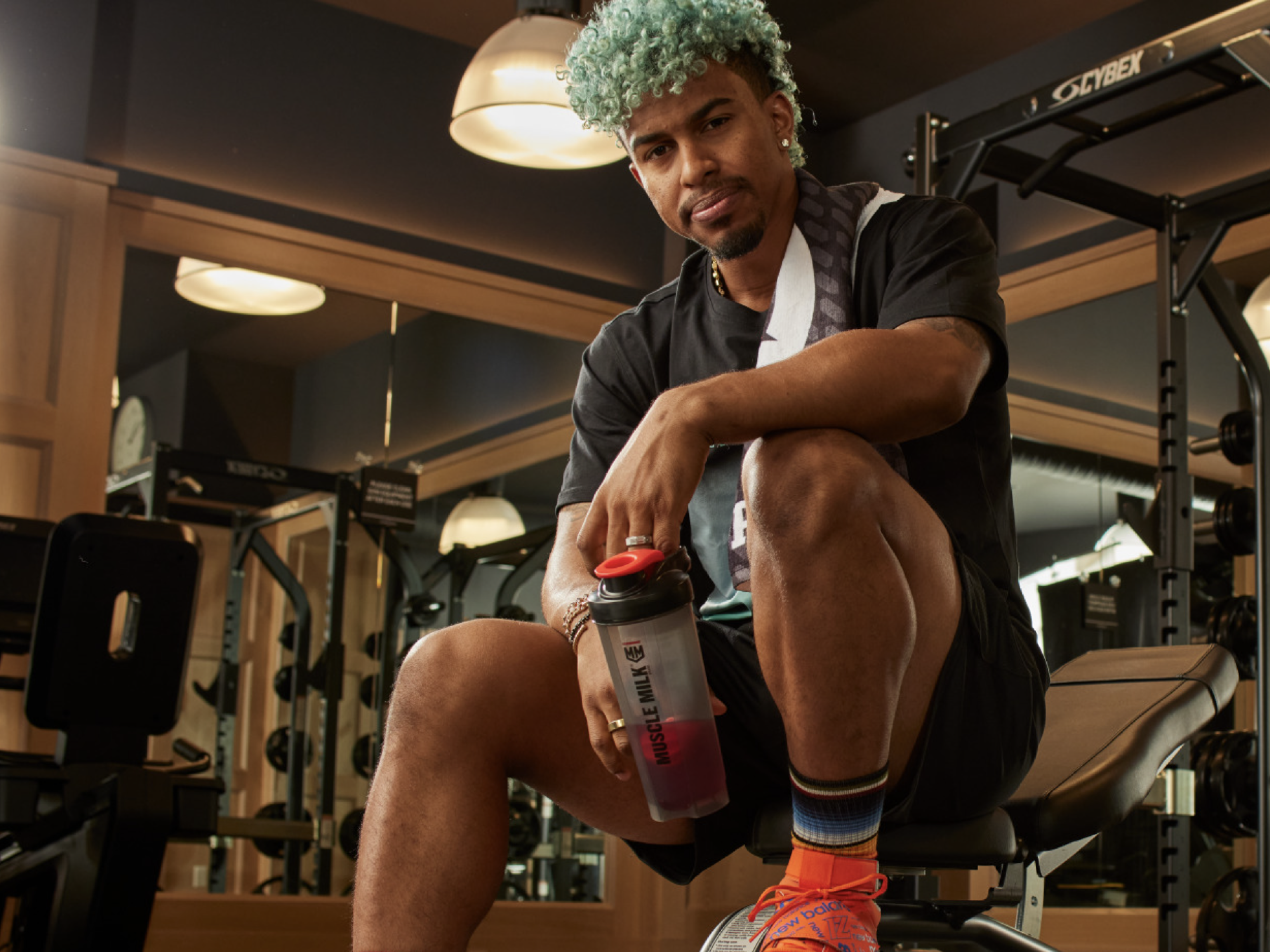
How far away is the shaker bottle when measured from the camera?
96 centimetres

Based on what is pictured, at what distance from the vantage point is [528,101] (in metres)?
2.81

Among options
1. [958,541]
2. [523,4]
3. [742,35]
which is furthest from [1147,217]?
[958,541]

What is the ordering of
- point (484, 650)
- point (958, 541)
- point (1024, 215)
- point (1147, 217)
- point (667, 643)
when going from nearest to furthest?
point (667, 643) < point (484, 650) < point (958, 541) < point (1147, 217) < point (1024, 215)

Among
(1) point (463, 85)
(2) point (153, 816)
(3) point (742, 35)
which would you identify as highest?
(1) point (463, 85)

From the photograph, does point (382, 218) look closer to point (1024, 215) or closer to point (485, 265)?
point (485, 265)

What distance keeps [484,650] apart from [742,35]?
761 mm

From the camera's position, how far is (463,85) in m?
2.92

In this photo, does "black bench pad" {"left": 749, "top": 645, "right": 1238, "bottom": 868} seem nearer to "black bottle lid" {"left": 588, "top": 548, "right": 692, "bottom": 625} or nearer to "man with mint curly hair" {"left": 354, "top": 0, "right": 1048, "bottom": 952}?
"man with mint curly hair" {"left": 354, "top": 0, "right": 1048, "bottom": 952}

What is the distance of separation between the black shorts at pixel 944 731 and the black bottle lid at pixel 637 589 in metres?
0.22

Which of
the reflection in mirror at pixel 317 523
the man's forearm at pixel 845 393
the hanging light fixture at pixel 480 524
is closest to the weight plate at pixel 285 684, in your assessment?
the reflection in mirror at pixel 317 523

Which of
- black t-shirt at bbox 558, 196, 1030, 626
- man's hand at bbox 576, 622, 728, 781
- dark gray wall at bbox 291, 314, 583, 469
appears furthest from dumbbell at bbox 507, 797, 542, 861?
man's hand at bbox 576, 622, 728, 781

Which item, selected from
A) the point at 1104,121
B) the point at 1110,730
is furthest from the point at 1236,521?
the point at 1110,730

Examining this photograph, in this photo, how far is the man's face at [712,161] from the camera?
1354 mm

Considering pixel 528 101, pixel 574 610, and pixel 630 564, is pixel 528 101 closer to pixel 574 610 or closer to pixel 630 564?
pixel 574 610
